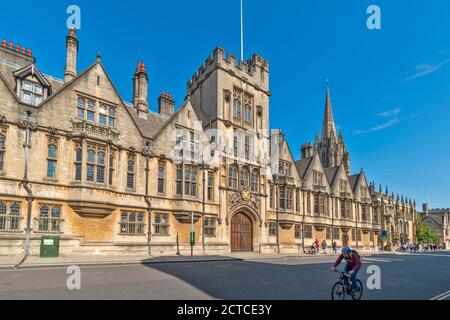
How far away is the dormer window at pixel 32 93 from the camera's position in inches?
893

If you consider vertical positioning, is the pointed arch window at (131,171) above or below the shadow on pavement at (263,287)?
above

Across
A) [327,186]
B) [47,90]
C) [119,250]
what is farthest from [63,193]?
[327,186]

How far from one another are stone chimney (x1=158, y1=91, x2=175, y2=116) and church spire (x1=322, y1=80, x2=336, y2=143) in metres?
52.6

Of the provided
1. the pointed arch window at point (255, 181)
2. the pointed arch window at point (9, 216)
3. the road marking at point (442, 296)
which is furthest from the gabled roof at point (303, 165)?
the pointed arch window at point (9, 216)

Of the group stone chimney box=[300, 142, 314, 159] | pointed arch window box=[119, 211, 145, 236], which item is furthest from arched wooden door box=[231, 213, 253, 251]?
stone chimney box=[300, 142, 314, 159]

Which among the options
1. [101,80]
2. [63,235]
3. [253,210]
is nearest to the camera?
[63,235]

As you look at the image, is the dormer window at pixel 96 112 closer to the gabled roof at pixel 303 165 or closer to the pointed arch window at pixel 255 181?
the pointed arch window at pixel 255 181

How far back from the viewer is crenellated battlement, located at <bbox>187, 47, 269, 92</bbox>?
34.7 metres

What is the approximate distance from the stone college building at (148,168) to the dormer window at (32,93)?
78 mm

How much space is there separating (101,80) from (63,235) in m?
12.3

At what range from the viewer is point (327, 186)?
46219 mm

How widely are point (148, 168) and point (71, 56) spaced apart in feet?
37.4

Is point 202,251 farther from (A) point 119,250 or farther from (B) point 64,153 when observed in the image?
(B) point 64,153

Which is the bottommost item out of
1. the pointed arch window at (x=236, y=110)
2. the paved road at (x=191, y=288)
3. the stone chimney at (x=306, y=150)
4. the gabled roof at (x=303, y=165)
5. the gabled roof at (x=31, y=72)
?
the paved road at (x=191, y=288)
